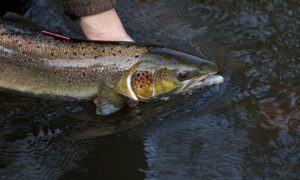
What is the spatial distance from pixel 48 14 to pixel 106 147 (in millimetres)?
1432

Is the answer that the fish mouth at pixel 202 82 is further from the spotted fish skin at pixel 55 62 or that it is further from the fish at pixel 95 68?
the spotted fish skin at pixel 55 62

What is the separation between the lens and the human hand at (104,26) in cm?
298

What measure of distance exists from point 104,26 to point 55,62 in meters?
0.37

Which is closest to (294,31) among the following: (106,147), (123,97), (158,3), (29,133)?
(158,3)

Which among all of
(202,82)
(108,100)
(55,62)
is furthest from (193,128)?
(55,62)

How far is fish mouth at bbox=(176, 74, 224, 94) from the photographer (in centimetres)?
262

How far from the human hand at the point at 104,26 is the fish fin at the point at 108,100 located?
40cm

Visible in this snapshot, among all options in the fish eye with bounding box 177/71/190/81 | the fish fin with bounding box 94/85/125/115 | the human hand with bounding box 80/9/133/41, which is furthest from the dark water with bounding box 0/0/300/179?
the human hand with bounding box 80/9/133/41

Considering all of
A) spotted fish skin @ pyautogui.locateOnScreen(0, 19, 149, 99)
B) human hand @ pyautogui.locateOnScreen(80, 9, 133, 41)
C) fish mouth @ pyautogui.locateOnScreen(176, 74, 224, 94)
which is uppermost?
human hand @ pyautogui.locateOnScreen(80, 9, 133, 41)

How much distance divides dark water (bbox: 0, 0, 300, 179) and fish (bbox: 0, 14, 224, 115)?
9 cm

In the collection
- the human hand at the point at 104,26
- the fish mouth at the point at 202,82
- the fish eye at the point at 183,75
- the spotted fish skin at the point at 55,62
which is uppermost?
the human hand at the point at 104,26

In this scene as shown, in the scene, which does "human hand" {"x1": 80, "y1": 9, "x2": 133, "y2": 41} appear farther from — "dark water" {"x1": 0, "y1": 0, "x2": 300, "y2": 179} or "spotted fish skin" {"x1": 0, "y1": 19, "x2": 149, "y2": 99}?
"dark water" {"x1": 0, "y1": 0, "x2": 300, "y2": 179}

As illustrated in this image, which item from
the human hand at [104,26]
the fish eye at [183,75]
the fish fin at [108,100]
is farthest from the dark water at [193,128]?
the human hand at [104,26]

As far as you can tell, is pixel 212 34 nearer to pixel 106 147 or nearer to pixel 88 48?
pixel 88 48
